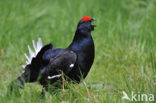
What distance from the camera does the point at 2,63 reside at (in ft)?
16.9

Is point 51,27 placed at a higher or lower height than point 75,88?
higher

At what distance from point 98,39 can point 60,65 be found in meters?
1.94

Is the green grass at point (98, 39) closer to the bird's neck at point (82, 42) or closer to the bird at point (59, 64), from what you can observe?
the bird at point (59, 64)

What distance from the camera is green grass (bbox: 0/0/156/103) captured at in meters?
3.77

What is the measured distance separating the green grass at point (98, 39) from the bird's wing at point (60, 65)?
0.21 meters

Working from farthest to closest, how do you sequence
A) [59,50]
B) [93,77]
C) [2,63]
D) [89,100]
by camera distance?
1. [2,63]
2. [93,77]
3. [59,50]
4. [89,100]

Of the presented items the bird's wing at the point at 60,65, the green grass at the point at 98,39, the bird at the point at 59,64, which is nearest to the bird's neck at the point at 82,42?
the bird at the point at 59,64

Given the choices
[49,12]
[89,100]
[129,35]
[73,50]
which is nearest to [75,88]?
[89,100]

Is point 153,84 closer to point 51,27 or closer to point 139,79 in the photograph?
point 139,79

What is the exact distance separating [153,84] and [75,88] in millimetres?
815

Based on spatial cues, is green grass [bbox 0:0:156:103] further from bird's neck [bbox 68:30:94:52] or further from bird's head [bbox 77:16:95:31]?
bird's head [bbox 77:16:95:31]

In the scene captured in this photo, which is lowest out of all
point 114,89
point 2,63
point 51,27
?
point 114,89

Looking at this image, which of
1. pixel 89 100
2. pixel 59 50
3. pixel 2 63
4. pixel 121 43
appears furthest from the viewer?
pixel 121 43

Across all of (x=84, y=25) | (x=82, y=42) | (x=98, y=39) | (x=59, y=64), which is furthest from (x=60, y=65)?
(x=98, y=39)
